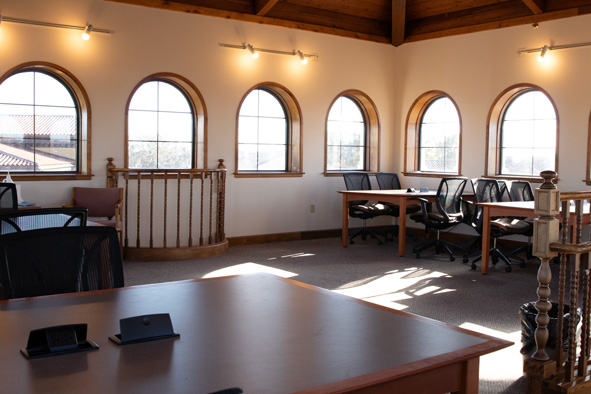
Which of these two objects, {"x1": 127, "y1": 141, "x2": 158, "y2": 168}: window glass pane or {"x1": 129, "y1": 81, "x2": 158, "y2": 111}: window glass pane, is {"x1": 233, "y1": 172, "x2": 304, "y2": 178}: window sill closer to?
{"x1": 127, "y1": 141, "x2": 158, "y2": 168}: window glass pane

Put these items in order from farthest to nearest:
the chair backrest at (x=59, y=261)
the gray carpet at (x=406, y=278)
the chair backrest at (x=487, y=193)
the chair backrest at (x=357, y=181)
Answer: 1. the chair backrest at (x=357, y=181)
2. the chair backrest at (x=487, y=193)
3. the gray carpet at (x=406, y=278)
4. the chair backrest at (x=59, y=261)

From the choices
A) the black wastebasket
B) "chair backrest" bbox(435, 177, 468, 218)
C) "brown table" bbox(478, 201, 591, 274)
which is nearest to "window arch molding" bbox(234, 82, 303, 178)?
"chair backrest" bbox(435, 177, 468, 218)

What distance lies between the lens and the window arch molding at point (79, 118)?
6.61m

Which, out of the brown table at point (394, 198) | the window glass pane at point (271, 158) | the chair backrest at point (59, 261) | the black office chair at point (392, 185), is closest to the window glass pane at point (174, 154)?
the window glass pane at point (271, 158)

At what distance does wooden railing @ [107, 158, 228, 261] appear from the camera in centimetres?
694

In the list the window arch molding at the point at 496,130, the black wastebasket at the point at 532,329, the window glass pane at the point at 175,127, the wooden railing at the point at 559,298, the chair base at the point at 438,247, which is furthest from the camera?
the window arch molding at the point at 496,130

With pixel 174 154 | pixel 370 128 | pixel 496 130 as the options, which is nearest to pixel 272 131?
pixel 174 154

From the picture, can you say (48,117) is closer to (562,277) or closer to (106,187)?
(106,187)

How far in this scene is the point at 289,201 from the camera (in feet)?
28.0

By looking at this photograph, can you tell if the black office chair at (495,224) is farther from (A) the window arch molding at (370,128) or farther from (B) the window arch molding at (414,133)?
(A) the window arch molding at (370,128)

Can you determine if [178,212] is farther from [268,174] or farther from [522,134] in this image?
[522,134]

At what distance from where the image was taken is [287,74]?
8.38 metres

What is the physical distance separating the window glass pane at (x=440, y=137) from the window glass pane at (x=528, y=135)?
29.3 inches

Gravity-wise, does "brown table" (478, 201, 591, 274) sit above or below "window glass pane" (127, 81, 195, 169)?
below
